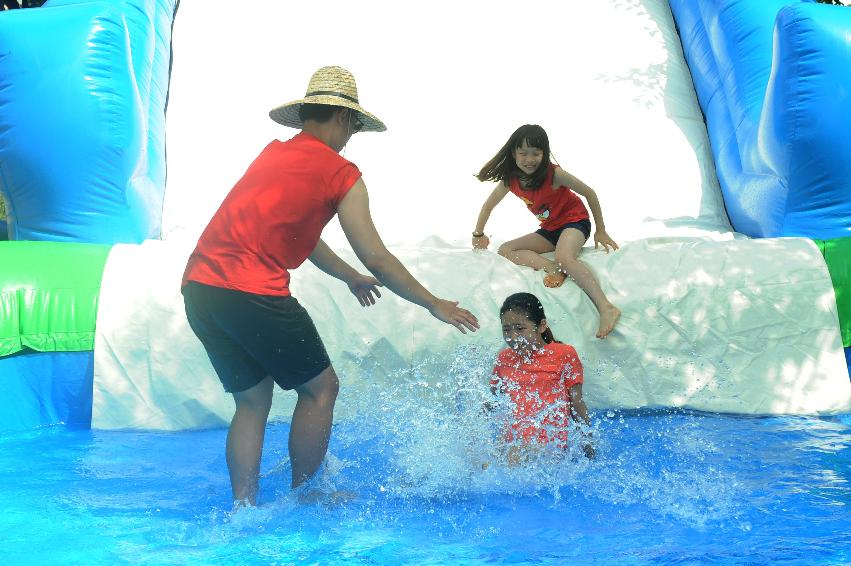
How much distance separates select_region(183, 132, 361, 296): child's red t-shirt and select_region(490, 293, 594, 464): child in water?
0.89 meters

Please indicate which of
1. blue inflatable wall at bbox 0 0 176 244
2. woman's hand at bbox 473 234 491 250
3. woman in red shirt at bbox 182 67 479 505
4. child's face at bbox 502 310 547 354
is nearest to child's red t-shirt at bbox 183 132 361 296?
woman in red shirt at bbox 182 67 479 505

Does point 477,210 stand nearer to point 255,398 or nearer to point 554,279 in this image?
point 554,279

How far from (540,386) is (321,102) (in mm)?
1193

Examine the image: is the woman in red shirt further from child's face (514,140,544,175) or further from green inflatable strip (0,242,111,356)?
child's face (514,140,544,175)

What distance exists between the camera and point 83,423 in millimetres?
3705

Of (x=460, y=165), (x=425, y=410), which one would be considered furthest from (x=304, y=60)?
(x=425, y=410)

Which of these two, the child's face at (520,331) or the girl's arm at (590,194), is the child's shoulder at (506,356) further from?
the girl's arm at (590,194)

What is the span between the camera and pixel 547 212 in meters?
4.15

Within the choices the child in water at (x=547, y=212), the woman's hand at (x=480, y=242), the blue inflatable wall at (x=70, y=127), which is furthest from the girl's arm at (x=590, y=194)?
the blue inflatable wall at (x=70, y=127)

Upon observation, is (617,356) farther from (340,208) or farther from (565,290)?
(340,208)

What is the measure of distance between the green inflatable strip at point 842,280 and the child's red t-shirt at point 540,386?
1183 mm

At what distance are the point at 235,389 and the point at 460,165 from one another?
304 cm

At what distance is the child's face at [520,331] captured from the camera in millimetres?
3180

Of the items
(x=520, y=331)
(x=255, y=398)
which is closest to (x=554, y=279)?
(x=520, y=331)
